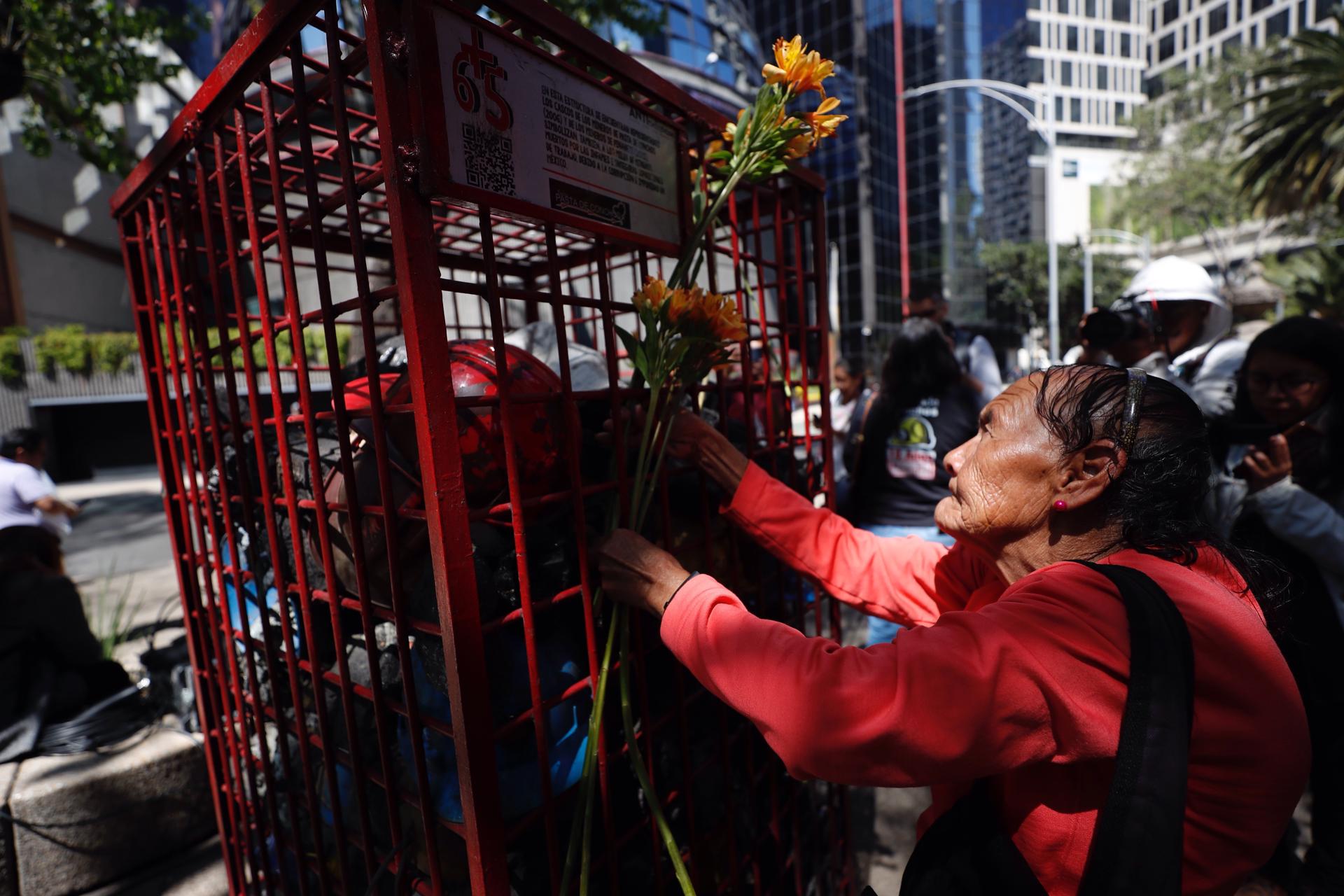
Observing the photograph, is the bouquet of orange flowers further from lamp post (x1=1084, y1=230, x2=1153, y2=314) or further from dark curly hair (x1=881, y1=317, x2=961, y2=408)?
lamp post (x1=1084, y1=230, x2=1153, y2=314)

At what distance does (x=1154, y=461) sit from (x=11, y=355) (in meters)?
18.7

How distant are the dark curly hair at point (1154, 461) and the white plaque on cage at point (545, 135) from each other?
83 centimetres

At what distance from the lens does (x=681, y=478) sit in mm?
1623

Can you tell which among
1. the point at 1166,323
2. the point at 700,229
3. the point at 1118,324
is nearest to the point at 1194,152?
the point at 1166,323

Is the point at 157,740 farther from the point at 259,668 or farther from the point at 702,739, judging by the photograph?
the point at 702,739

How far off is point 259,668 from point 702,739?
1.40m

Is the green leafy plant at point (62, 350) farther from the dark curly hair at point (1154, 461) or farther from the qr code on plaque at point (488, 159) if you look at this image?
the dark curly hair at point (1154, 461)

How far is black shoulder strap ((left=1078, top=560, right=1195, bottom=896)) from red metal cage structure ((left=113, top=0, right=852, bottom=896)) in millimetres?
779

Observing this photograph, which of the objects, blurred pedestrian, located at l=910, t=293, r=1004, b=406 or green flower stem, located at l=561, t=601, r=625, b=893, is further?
blurred pedestrian, located at l=910, t=293, r=1004, b=406

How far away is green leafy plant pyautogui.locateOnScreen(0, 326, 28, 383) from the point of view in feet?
43.0

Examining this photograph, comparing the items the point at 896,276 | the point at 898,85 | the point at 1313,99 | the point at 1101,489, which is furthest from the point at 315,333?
the point at 898,85

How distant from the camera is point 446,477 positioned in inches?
Answer: 38.3

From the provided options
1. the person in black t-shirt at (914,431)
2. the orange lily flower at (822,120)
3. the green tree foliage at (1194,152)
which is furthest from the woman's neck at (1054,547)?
the green tree foliage at (1194,152)

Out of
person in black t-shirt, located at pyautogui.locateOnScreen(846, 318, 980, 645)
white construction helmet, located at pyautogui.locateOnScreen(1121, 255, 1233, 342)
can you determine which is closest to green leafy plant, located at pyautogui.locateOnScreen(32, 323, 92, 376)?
person in black t-shirt, located at pyautogui.locateOnScreen(846, 318, 980, 645)
